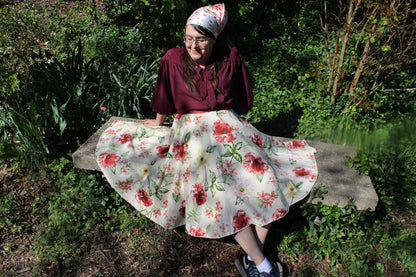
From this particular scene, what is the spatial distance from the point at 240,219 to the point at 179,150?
644 mm

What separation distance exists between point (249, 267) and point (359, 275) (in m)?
0.78

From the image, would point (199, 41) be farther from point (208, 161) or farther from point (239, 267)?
point (239, 267)

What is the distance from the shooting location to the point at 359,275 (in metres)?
2.19

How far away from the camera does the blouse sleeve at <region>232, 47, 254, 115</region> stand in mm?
2377

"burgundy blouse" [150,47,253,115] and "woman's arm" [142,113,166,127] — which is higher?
"burgundy blouse" [150,47,253,115]

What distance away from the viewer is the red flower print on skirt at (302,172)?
7.29 ft

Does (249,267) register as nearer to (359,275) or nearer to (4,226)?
(359,275)

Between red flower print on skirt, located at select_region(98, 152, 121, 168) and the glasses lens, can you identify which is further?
red flower print on skirt, located at select_region(98, 152, 121, 168)

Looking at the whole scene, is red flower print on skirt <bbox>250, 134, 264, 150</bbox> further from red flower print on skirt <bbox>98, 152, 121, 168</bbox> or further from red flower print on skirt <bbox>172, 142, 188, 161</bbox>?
red flower print on skirt <bbox>98, 152, 121, 168</bbox>

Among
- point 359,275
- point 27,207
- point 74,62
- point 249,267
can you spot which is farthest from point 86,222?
point 359,275

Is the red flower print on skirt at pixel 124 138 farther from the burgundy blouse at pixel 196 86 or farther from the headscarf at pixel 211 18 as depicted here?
the headscarf at pixel 211 18

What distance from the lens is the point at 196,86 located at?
2.21 m

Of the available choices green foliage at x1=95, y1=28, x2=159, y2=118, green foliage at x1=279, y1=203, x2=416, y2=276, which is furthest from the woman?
green foliage at x1=95, y1=28, x2=159, y2=118

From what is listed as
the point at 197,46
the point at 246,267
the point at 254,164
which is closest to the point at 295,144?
the point at 254,164
